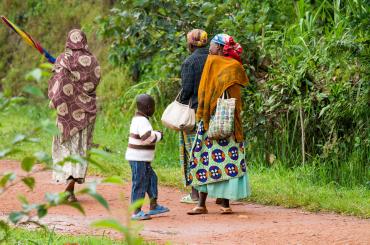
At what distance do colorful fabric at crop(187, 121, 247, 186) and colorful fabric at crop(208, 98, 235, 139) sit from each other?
189 millimetres

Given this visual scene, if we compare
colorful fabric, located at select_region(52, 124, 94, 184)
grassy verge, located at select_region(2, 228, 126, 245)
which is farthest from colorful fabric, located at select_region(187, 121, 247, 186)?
grassy verge, located at select_region(2, 228, 126, 245)

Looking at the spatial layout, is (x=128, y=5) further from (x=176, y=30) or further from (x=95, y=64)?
(x=95, y=64)

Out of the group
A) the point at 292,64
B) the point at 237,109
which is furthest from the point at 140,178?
the point at 292,64

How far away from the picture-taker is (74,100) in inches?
364

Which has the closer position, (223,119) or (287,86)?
(223,119)

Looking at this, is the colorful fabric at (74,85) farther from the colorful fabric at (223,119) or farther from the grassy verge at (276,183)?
the colorful fabric at (223,119)

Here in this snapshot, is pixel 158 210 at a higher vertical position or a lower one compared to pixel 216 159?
lower

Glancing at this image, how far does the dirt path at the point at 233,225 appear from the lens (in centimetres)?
717

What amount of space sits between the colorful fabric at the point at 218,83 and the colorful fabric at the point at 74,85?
4.65 feet

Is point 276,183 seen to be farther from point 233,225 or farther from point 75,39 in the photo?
point 75,39

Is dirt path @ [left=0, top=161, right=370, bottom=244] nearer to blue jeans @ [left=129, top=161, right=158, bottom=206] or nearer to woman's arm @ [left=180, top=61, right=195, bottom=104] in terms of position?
blue jeans @ [left=129, top=161, right=158, bottom=206]

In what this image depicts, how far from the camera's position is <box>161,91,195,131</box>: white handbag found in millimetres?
8648

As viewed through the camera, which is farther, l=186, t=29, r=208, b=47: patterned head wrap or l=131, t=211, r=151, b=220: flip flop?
l=186, t=29, r=208, b=47: patterned head wrap

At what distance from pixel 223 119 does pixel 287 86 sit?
276 cm
